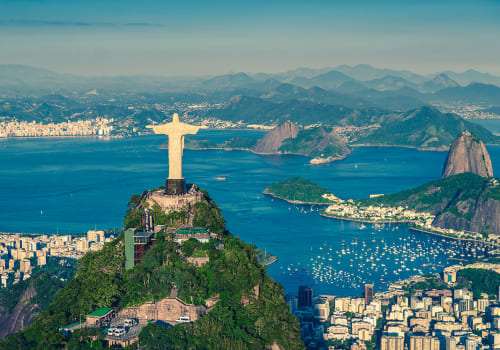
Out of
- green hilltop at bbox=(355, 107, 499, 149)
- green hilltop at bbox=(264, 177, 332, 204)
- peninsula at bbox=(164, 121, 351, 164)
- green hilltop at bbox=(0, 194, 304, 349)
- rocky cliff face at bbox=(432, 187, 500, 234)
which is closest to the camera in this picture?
green hilltop at bbox=(0, 194, 304, 349)

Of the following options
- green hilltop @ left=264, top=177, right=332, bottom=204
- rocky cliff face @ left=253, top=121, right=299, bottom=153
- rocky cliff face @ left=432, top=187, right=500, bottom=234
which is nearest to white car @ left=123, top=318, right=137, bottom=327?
rocky cliff face @ left=432, top=187, right=500, bottom=234

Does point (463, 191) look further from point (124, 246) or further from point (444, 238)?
point (124, 246)

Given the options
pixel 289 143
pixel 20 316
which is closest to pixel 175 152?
pixel 20 316

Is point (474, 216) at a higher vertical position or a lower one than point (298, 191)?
higher

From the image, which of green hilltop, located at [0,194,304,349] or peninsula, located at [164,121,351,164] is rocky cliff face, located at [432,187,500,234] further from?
peninsula, located at [164,121,351,164]

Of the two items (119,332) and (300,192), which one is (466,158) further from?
(119,332)

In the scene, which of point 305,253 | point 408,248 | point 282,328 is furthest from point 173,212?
point 408,248
